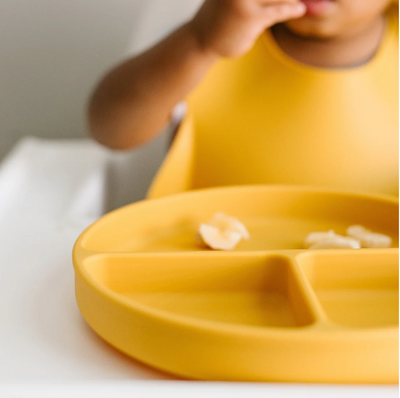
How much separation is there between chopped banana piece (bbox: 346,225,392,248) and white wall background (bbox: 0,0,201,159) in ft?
1.93

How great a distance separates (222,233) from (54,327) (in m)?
0.17

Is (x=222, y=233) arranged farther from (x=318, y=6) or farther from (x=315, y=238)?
(x=318, y=6)

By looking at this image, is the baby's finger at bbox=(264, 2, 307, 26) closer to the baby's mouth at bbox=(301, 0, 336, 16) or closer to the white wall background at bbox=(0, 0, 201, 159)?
the baby's mouth at bbox=(301, 0, 336, 16)

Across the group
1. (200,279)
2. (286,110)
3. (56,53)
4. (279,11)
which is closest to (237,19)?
(279,11)

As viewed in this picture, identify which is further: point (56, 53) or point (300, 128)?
point (56, 53)

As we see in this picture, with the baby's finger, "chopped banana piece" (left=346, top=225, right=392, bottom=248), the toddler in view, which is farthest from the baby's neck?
"chopped banana piece" (left=346, top=225, right=392, bottom=248)

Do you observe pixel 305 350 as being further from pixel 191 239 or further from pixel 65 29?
pixel 65 29

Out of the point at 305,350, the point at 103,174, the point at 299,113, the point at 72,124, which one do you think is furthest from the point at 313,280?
the point at 72,124

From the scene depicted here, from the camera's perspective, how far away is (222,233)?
1.55 feet

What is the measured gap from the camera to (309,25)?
600 mm

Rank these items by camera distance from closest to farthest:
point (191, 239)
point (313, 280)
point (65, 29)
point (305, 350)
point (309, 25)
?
point (305, 350) < point (313, 280) < point (191, 239) < point (309, 25) < point (65, 29)

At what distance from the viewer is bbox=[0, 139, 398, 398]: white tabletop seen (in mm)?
282

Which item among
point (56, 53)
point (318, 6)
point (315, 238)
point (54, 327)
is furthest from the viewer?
point (56, 53)

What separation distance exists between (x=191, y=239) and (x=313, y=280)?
0.14 meters
